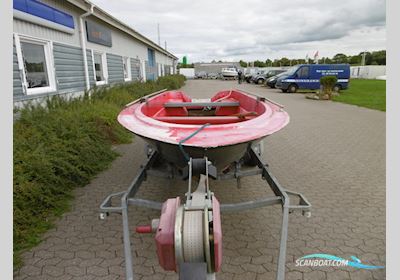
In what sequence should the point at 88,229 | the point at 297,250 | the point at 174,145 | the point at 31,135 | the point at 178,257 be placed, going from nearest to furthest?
the point at 178,257, the point at 174,145, the point at 297,250, the point at 88,229, the point at 31,135

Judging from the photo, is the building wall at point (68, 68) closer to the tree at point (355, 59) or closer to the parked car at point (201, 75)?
the parked car at point (201, 75)

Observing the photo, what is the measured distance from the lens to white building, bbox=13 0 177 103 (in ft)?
18.1

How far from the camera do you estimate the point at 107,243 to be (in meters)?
2.70

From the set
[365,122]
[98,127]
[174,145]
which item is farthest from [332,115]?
[174,145]

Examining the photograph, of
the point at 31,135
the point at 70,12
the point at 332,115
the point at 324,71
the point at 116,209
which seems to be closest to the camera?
the point at 116,209

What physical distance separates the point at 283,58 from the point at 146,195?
254 feet

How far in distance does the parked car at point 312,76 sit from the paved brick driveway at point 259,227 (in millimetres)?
14407

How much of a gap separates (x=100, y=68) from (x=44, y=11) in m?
4.11

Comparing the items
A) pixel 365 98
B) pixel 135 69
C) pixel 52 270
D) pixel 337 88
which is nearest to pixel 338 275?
pixel 52 270

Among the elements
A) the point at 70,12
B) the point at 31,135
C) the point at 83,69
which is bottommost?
the point at 31,135

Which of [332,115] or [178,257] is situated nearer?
[178,257]

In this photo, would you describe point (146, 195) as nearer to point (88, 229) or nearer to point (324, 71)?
point (88, 229)

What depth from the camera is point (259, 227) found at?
2.95 m

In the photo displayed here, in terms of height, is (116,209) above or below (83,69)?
below
